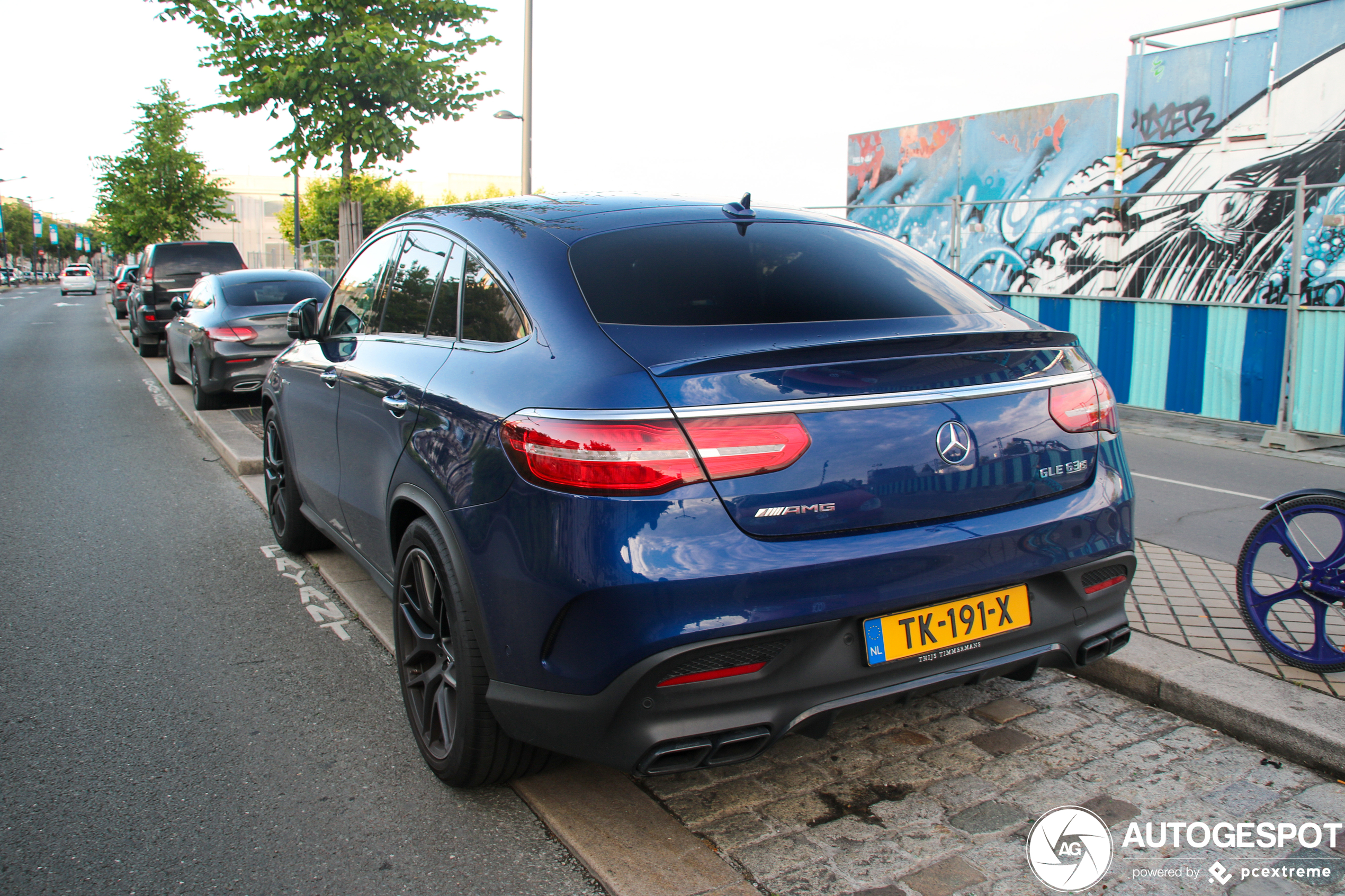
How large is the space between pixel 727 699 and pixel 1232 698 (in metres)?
1.94

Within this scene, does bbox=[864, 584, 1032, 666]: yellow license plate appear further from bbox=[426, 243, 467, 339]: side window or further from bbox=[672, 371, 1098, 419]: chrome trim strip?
bbox=[426, 243, 467, 339]: side window

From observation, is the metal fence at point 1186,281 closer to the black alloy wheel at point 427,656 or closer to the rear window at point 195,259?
the black alloy wheel at point 427,656

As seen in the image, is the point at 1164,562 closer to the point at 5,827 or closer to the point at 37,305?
the point at 5,827

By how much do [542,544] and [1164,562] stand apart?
3.81 m

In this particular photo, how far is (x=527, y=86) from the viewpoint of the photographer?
19.6m

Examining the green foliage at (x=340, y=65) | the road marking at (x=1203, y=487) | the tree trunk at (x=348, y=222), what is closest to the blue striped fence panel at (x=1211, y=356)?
the road marking at (x=1203, y=487)

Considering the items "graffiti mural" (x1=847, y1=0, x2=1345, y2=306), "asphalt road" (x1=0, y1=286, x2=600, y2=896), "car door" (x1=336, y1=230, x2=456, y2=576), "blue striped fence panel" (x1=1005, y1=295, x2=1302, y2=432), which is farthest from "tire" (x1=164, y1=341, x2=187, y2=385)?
"car door" (x1=336, y1=230, x2=456, y2=576)

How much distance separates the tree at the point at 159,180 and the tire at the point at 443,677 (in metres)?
41.0

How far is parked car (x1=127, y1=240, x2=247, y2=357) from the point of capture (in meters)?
18.1

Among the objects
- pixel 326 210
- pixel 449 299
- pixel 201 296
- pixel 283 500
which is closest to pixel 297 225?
pixel 201 296

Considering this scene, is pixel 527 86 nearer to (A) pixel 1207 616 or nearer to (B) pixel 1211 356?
(B) pixel 1211 356

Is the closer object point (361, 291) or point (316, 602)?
point (361, 291)

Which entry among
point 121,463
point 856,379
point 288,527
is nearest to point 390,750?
point 856,379

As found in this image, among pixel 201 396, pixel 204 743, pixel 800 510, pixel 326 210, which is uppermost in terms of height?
pixel 326 210
